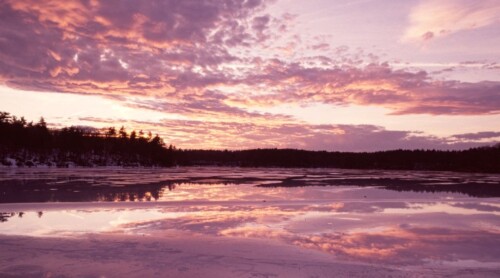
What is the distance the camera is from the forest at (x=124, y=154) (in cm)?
8200

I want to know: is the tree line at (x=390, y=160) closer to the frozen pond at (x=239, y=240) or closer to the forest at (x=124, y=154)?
the forest at (x=124, y=154)

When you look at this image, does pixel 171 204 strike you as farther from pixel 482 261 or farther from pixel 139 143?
pixel 139 143

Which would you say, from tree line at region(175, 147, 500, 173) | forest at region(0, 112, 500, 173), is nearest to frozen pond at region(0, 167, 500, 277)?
forest at region(0, 112, 500, 173)

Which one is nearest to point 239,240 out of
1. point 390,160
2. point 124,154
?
point 124,154

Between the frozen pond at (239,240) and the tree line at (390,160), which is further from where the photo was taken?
the tree line at (390,160)

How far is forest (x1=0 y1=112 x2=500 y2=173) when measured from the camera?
269 feet

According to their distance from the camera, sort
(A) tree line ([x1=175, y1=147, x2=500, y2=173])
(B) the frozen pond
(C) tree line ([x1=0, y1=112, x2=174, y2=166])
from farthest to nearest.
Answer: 1. (A) tree line ([x1=175, y1=147, x2=500, y2=173])
2. (C) tree line ([x1=0, y1=112, x2=174, y2=166])
3. (B) the frozen pond

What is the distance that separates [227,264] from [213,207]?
1181 centimetres

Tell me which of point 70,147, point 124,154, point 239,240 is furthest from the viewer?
point 124,154

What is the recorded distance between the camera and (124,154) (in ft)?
377

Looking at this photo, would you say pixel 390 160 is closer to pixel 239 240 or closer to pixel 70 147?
pixel 70 147

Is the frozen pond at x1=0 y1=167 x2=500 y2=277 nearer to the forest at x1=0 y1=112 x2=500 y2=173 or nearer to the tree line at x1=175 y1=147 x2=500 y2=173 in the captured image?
the forest at x1=0 y1=112 x2=500 y2=173

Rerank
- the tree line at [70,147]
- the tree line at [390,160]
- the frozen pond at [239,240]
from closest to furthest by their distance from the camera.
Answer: the frozen pond at [239,240] < the tree line at [70,147] < the tree line at [390,160]

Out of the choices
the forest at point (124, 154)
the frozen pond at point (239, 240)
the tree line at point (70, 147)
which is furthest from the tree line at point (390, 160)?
the frozen pond at point (239, 240)
